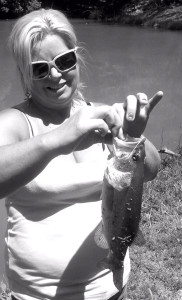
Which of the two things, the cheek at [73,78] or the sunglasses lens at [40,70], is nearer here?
the sunglasses lens at [40,70]

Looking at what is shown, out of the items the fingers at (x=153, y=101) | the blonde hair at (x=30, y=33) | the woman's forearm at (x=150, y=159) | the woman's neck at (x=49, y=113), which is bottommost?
the woman's forearm at (x=150, y=159)

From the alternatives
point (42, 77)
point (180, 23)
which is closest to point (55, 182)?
point (42, 77)

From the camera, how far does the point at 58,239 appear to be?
6.95ft

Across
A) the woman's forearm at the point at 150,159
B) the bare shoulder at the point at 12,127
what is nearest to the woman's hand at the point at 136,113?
the woman's forearm at the point at 150,159

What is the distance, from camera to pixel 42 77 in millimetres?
2248

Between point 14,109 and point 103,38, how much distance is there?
21734 mm

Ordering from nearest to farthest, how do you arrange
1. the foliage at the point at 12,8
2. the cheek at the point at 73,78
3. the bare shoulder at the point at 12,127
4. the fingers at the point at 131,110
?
the fingers at the point at 131,110
the bare shoulder at the point at 12,127
the cheek at the point at 73,78
the foliage at the point at 12,8

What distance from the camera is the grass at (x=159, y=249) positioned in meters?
3.88

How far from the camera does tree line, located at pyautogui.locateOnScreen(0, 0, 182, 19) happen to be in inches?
1542

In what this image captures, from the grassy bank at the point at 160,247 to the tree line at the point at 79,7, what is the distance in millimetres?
32807

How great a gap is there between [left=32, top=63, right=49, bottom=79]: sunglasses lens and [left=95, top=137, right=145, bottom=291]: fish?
0.57m

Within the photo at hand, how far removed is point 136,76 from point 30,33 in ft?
36.3

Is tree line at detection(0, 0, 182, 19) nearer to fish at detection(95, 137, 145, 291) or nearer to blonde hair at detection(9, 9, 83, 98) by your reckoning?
blonde hair at detection(9, 9, 83, 98)

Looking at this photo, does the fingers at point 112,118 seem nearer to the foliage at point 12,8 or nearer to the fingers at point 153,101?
the fingers at point 153,101
